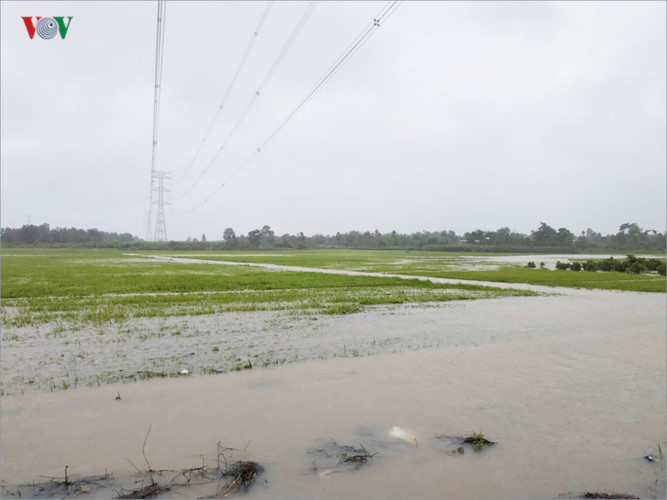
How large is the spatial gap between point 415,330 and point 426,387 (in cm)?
466

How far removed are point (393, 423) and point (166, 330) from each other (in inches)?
304

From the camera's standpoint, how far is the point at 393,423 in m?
5.32

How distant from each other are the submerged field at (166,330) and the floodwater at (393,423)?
739mm

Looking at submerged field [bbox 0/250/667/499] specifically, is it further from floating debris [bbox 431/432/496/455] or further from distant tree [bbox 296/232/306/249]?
distant tree [bbox 296/232/306/249]

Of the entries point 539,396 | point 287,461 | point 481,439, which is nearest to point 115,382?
point 287,461

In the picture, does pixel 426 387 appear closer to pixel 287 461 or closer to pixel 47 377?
pixel 287 461

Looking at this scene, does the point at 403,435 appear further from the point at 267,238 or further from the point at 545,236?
the point at 267,238

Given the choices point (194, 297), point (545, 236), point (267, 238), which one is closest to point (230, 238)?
point (267, 238)

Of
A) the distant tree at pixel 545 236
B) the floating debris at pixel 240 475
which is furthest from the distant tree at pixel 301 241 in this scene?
the floating debris at pixel 240 475

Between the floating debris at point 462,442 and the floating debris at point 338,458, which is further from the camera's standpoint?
the floating debris at point 462,442

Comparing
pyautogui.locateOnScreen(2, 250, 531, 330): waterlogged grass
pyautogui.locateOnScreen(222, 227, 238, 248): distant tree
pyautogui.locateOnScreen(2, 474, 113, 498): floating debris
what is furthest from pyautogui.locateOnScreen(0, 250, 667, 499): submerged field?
pyautogui.locateOnScreen(222, 227, 238, 248): distant tree

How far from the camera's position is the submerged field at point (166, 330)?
765cm

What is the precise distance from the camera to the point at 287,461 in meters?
4.40

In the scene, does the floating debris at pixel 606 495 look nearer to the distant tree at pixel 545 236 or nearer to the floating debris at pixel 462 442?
the floating debris at pixel 462 442
